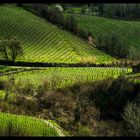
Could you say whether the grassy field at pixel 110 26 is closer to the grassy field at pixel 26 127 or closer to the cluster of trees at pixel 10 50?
the cluster of trees at pixel 10 50

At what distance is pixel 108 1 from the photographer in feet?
8.33

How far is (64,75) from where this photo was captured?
63.1m

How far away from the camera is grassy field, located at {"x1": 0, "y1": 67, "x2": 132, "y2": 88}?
2302 inches

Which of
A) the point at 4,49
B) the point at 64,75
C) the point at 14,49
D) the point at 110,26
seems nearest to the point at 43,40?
the point at 14,49

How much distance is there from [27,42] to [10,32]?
6.19m

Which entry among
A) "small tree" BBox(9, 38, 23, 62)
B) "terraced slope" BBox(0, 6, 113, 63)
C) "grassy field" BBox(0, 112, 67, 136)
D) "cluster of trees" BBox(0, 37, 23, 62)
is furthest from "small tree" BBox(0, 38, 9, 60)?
"grassy field" BBox(0, 112, 67, 136)

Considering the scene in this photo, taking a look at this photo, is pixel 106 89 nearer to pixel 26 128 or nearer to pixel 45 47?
pixel 26 128

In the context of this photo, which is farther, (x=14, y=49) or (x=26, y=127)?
(x=14, y=49)

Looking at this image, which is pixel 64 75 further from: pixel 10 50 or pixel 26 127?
pixel 26 127

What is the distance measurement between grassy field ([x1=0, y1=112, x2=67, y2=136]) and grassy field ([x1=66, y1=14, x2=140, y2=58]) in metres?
62.7

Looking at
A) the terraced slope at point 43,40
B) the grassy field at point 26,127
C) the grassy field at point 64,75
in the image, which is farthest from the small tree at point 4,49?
the grassy field at point 26,127

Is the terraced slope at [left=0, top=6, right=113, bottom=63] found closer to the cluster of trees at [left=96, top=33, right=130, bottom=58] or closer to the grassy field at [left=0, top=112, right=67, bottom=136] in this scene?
the cluster of trees at [left=96, top=33, right=130, bottom=58]

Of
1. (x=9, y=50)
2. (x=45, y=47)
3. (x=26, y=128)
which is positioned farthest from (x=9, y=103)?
(x=45, y=47)

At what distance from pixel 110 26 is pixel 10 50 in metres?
39.4
